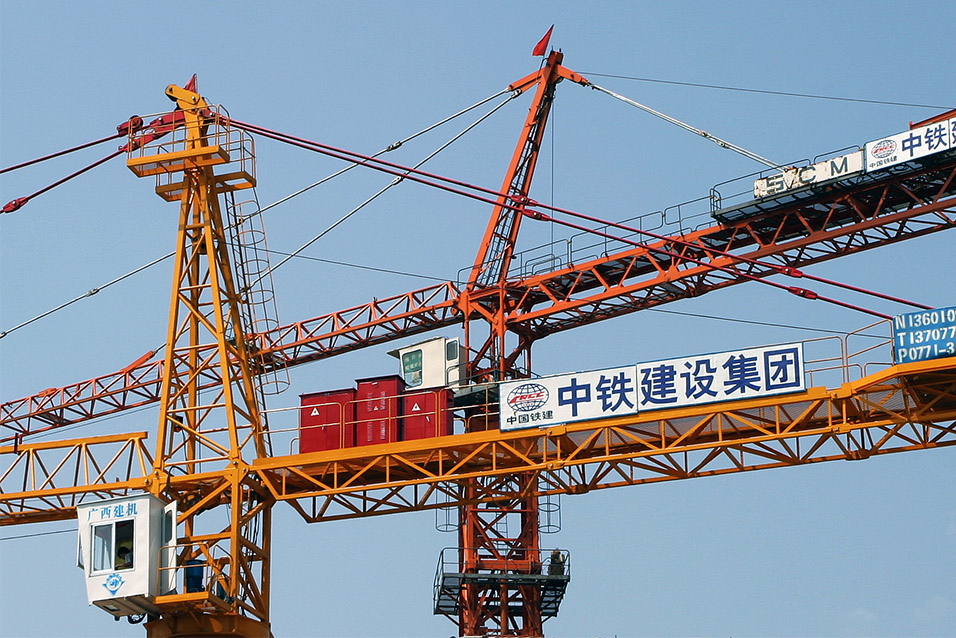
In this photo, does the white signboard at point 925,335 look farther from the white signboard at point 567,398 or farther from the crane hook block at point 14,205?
the crane hook block at point 14,205

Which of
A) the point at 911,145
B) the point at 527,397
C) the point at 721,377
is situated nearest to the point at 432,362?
the point at 527,397

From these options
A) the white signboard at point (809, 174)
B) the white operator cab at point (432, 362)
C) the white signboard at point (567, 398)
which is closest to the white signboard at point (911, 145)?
the white signboard at point (809, 174)

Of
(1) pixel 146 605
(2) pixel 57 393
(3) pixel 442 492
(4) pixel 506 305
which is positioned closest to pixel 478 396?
(4) pixel 506 305

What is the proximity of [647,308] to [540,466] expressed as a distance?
21689mm

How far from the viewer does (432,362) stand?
7262 cm

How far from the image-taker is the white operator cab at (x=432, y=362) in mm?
72312

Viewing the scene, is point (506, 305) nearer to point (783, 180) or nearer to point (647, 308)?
point (647, 308)

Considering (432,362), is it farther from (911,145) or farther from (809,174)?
(911,145)

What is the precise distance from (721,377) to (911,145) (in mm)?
18767

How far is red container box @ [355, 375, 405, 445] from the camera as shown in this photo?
57.4 m

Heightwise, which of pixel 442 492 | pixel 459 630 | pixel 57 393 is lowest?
pixel 459 630

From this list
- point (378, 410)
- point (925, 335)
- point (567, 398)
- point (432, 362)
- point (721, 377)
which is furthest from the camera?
point (432, 362)

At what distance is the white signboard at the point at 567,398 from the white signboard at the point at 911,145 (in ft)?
61.5

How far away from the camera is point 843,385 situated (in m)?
51.6
